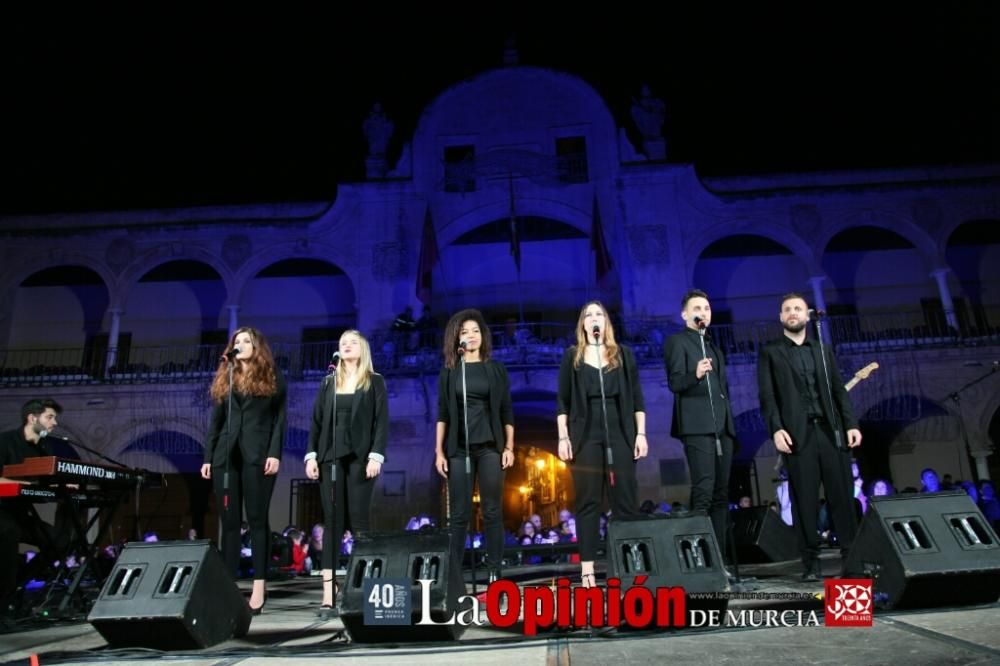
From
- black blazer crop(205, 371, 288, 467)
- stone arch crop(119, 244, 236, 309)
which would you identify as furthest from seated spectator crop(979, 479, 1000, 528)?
stone arch crop(119, 244, 236, 309)

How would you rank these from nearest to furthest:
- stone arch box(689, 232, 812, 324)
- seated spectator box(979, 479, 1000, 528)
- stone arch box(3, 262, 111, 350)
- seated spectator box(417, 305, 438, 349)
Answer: seated spectator box(979, 479, 1000, 528) → seated spectator box(417, 305, 438, 349) → stone arch box(689, 232, 812, 324) → stone arch box(3, 262, 111, 350)

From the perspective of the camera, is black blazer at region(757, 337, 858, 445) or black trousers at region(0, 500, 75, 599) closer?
black blazer at region(757, 337, 858, 445)

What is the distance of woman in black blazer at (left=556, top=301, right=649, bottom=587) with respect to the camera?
443 cm

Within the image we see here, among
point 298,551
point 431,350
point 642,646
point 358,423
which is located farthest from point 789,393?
point 431,350

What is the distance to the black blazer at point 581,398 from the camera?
4.62 metres

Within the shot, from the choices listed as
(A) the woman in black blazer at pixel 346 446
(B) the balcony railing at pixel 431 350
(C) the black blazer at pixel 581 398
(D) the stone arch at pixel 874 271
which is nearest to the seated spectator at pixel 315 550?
(B) the balcony railing at pixel 431 350

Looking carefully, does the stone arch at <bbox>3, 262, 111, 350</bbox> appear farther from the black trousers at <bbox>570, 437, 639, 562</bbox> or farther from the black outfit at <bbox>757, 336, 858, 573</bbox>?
the black outfit at <bbox>757, 336, 858, 573</bbox>

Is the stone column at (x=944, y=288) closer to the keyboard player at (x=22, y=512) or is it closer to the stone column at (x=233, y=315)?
the stone column at (x=233, y=315)

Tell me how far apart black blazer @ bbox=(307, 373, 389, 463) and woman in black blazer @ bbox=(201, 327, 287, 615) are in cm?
31

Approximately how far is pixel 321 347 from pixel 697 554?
53.0 ft

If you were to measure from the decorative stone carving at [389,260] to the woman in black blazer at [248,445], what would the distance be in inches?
500

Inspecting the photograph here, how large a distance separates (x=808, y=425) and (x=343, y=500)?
334 cm

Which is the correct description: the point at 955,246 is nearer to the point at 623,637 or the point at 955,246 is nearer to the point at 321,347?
the point at 321,347

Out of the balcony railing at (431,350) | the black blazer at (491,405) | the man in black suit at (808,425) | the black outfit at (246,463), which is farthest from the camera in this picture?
the balcony railing at (431,350)
